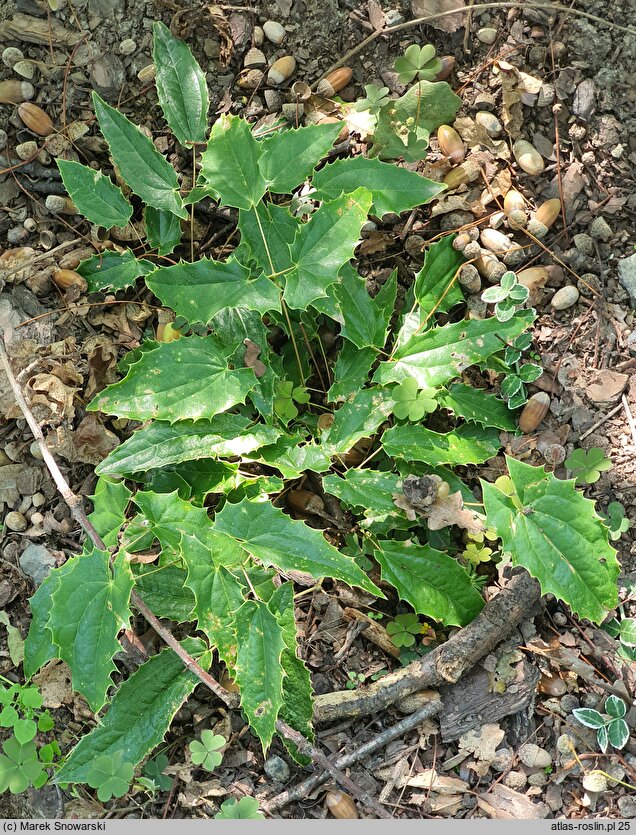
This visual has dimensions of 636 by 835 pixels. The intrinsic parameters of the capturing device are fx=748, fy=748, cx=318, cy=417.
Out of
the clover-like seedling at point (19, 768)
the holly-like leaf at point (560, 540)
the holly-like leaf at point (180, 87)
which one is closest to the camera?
the holly-like leaf at point (560, 540)

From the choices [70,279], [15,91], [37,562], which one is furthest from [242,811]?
[15,91]

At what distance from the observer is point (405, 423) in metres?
2.32

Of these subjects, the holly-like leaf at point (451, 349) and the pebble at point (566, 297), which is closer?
the holly-like leaf at point (451, 349)

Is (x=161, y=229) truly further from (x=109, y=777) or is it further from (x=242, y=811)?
(x=242, y=811)

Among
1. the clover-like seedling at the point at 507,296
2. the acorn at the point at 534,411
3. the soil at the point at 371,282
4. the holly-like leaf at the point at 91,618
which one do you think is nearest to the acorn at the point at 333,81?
the soil at the point at 371,282

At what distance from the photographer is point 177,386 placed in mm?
2162

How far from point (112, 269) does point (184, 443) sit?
0.66 meters

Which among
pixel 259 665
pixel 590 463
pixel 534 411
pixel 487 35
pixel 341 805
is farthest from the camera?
pixel 487 35

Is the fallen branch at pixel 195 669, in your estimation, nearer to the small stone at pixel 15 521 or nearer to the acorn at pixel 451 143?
the small stone at pixel 15 521

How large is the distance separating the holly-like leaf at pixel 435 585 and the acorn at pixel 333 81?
1.52m

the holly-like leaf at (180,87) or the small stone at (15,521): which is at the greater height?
the holly-like leaf at (180,87)

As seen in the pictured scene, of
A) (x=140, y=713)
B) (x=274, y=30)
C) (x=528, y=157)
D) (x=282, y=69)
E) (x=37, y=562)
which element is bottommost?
(x=140, y=713)

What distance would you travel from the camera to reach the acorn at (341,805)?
2137 mm

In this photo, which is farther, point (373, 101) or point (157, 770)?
point (373, 101)
